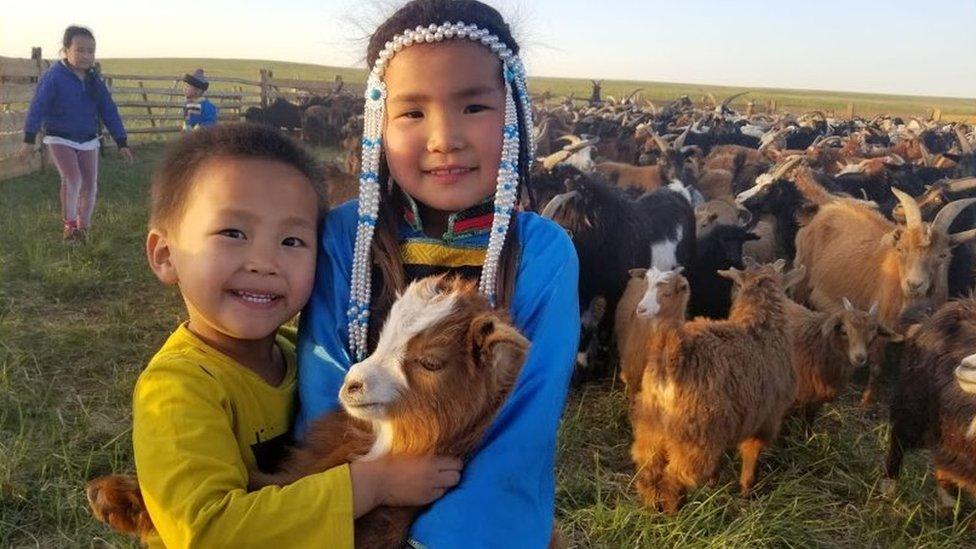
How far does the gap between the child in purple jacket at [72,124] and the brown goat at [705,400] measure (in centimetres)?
730

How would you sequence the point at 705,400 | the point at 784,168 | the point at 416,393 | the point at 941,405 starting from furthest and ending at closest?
1. the point at 784,168
2. the point at 941,405
3. the point at 705,400
4. the point at 416,393

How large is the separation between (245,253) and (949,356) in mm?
4564

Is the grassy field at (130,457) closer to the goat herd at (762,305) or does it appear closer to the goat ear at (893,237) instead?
the goat herd at (762,305)

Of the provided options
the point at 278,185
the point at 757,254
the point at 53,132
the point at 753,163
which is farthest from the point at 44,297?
the point at 753,163

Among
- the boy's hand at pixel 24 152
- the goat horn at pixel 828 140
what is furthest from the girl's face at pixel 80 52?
the goat horn at pixel 828 140

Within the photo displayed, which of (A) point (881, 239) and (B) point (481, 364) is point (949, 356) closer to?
(A) point (881, 239)

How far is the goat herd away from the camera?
4359 mm

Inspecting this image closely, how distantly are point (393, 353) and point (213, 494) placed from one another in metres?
0.53

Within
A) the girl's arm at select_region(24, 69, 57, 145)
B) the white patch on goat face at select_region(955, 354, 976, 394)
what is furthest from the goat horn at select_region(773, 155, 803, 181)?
the girl's arm at select_region(24, 69, 57, 145)

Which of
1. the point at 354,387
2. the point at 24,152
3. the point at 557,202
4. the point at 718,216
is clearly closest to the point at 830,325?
the point at 557,202

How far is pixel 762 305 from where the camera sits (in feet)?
15.9

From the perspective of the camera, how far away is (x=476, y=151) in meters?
2.02

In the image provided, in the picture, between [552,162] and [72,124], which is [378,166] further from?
[72,124]

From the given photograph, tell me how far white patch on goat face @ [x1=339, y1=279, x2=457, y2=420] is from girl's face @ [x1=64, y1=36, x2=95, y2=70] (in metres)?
9.11
